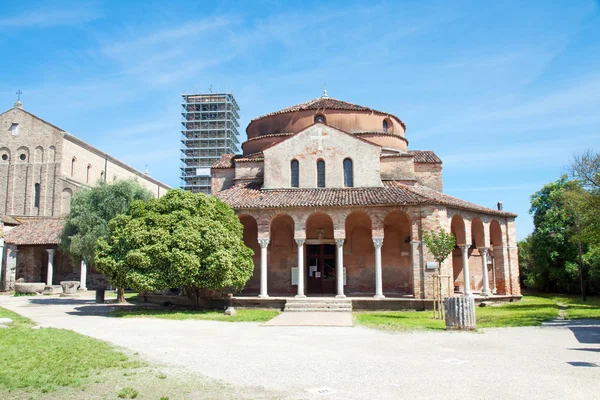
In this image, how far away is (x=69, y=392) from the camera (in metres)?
7.54

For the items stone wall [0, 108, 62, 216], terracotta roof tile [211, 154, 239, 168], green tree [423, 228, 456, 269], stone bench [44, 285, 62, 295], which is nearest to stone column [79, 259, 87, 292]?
stone bench [44, 285, 62, 295]

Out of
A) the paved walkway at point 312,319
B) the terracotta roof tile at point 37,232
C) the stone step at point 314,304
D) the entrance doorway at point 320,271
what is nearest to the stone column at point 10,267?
the terracotta roof tile at point 37,232

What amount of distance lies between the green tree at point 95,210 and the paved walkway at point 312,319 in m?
13.9

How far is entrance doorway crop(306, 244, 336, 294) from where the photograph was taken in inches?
1122

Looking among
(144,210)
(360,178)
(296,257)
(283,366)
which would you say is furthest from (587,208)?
(144,210)

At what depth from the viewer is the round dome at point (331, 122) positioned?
101ft

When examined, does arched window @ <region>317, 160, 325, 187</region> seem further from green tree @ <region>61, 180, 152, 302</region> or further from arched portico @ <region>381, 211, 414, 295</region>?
green tree @ <region>61, 180, 152, 302</region>

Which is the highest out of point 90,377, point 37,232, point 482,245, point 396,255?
point 37,232

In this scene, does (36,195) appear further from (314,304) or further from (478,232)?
(478,232)

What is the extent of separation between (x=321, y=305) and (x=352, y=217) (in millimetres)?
6693

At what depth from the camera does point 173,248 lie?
20.3 meters

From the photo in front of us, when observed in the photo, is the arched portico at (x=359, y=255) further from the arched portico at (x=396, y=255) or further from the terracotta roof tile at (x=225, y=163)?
the terracotta roof tile at (x=225, y=163)

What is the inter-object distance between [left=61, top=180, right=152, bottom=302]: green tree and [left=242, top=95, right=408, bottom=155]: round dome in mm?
8233

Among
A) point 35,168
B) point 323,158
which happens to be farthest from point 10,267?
point 323,158
